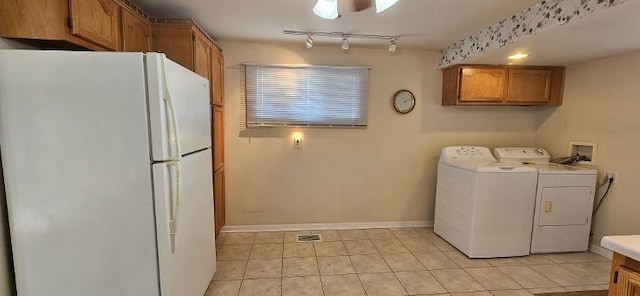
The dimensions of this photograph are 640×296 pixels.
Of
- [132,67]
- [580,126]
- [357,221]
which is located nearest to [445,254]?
[357,221]

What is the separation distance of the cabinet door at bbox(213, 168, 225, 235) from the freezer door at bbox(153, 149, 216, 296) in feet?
2.35

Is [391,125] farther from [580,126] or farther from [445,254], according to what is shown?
[580,126]

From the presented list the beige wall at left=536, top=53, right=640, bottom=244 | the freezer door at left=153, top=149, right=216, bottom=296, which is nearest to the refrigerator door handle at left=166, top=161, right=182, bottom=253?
the freezer door at left=153, top=149, right=216, bottom=296

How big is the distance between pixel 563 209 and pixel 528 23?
2.01 m

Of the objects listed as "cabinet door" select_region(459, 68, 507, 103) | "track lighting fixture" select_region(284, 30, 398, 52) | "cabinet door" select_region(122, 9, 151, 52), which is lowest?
"cabinet door" select_region(459, 68, 507, 103)

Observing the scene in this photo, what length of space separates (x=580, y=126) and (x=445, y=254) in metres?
2.18

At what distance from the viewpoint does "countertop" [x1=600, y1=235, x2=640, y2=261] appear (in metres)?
1.19

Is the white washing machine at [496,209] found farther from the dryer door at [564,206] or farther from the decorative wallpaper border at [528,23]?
the decorative wallpaper border at [528,23]

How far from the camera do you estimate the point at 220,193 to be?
3248mm

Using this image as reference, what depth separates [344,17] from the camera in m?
2.49

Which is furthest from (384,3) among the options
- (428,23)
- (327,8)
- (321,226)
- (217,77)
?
(321,226)

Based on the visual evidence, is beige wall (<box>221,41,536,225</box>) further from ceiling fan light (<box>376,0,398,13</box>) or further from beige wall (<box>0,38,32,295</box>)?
beige wall (<box>0,38,32,295</box>)

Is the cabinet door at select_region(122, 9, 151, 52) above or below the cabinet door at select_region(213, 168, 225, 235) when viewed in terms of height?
above

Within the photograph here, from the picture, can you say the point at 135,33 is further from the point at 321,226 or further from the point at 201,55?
the point at 321,226
